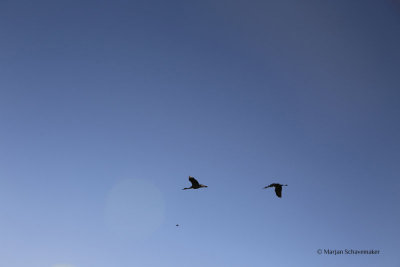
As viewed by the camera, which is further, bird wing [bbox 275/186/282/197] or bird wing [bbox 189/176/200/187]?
bird wing [bbox 189/176/200/187]

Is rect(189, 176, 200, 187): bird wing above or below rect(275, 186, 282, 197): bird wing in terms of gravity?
above

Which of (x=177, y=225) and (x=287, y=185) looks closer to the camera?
(x=287, y=185)

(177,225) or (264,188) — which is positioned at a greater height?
(264,188)

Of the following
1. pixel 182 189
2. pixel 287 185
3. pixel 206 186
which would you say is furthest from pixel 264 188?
pixel 182 189

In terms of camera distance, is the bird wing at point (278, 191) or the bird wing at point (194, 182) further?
the bird wing at point (194, 182)

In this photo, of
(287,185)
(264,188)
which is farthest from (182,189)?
(287,185)

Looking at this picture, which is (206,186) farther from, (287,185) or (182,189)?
(287,185)

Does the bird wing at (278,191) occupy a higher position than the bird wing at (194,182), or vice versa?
the bird wing at (194,182)

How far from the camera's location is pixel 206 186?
36.2 m

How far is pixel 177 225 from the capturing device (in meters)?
38.8

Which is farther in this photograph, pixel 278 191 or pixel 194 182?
pixel 194 182

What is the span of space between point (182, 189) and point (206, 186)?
9.17 feet

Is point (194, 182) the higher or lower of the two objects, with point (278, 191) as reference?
higher

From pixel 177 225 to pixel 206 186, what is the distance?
6235mm
